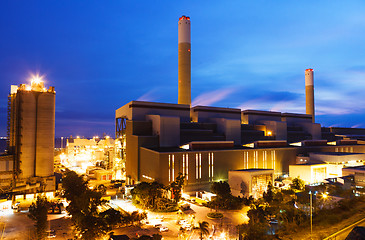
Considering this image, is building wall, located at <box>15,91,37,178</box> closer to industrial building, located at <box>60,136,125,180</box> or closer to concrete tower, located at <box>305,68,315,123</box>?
industrial building, located at <box>60,136,125,180</box>

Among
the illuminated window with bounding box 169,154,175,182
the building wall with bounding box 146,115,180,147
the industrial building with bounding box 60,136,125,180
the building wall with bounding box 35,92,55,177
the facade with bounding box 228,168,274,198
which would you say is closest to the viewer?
the facade with bounding box 228,168,274,198

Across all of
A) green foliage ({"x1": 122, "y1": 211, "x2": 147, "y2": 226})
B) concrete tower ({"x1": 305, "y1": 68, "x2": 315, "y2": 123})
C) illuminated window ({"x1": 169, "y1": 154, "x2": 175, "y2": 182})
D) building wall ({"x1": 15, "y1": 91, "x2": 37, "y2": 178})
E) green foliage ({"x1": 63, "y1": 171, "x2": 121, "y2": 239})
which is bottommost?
green foliage ({"x1": 122, "y1": 211, "x2": 147, "y2": 226})

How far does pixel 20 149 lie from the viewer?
56.0 metres

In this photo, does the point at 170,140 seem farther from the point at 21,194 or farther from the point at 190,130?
the point at 21,194

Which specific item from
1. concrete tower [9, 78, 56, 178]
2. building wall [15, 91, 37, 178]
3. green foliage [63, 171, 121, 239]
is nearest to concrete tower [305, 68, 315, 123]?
concrete tower [9, 78, 56, 178]

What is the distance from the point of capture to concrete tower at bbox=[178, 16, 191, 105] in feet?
264

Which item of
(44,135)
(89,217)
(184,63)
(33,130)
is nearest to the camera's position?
(89,217)

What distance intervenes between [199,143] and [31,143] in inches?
1489

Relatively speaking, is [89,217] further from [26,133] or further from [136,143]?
[26,133]

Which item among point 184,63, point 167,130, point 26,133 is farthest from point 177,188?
point 184,63

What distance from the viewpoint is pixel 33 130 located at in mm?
57562

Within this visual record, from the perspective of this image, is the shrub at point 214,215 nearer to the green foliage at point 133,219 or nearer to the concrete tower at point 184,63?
the green foliage at point 133,219

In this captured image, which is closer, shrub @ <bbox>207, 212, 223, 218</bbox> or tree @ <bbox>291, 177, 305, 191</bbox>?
shrub @ <bbox>207, 212, 223, 218</bbox>

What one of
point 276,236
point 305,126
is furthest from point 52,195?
point 305,126
